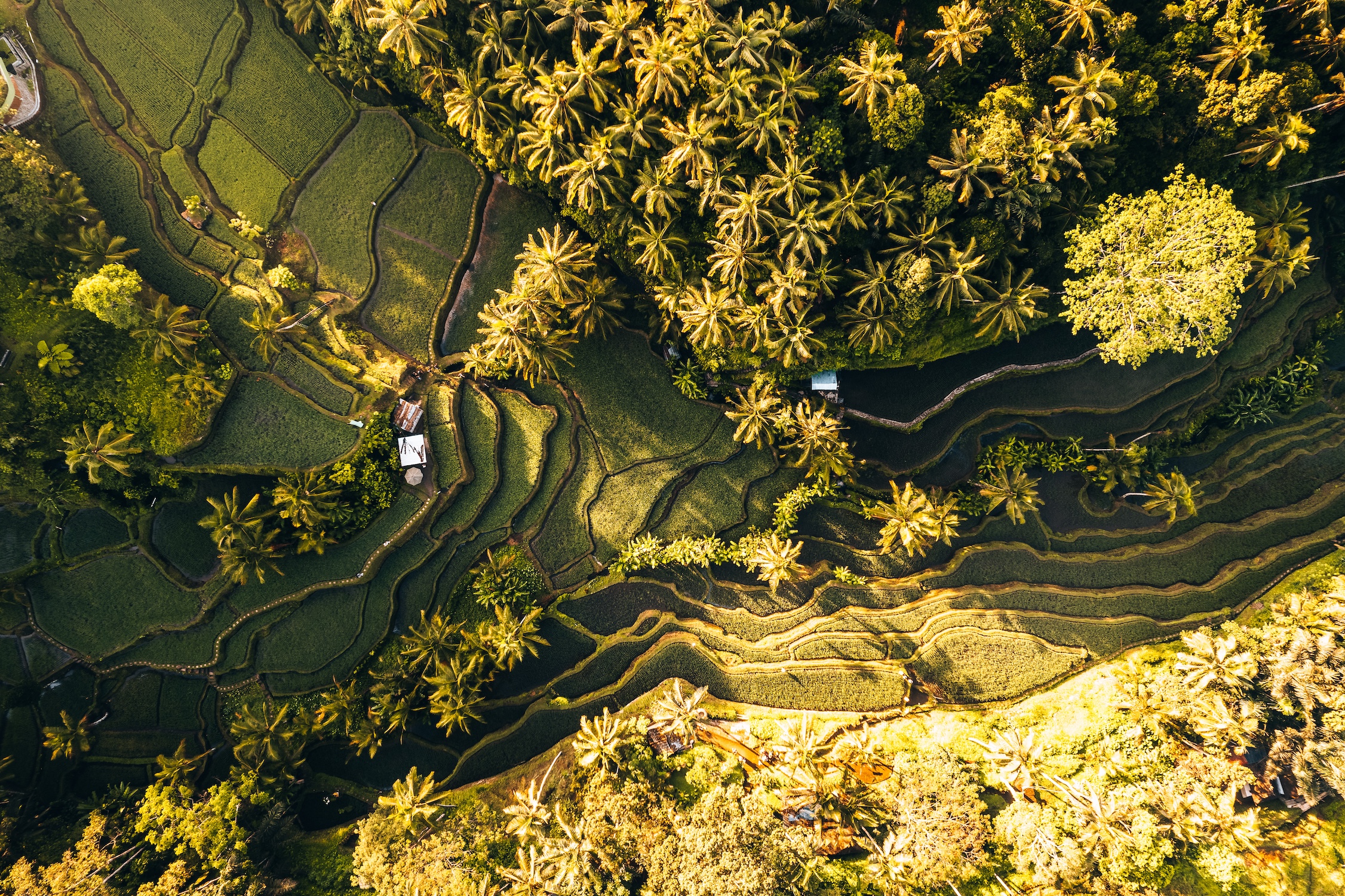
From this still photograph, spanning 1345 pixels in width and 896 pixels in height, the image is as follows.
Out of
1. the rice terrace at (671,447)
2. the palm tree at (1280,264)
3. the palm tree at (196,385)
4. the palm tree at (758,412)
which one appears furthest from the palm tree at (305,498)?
the palm tree at (1280,264)

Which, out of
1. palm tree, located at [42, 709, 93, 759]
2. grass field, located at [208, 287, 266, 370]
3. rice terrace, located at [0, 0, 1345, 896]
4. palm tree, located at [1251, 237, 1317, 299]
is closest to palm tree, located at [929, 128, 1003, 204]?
rice terrace, located at [0, 0, 1345, 896]

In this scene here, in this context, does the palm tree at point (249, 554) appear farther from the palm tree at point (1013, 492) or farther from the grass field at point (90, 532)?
the palm tree at point (1013, 492)

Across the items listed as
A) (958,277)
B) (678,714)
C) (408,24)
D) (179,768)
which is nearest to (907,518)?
(958,277)

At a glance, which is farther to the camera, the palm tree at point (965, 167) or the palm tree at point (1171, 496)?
the palm tree at point (1171, 496)

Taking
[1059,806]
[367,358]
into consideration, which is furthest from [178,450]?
[1059,806]

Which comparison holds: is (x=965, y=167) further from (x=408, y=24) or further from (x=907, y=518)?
(x=408, y=24)
